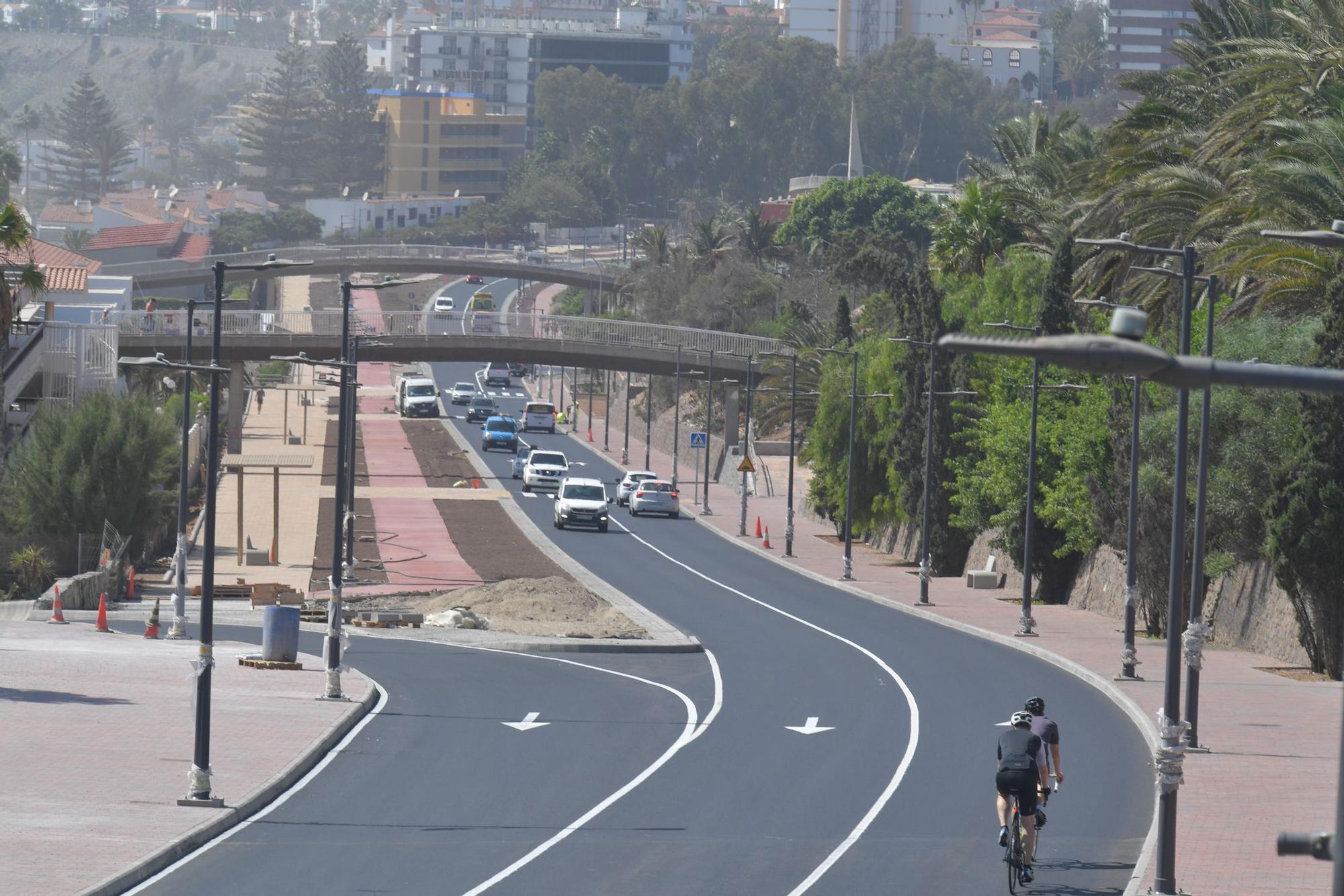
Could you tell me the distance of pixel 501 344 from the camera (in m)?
97.5

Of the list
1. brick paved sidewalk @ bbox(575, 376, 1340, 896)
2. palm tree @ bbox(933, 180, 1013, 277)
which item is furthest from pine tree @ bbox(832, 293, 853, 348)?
brick paved sidewalk @ bbox(575, 376, 1340, 896)

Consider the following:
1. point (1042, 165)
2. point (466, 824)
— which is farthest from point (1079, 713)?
point (1042, 165)

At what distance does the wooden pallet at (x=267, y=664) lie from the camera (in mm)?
36281

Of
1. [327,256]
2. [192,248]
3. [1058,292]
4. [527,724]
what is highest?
[192,248]

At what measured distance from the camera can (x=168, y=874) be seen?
2005 cm

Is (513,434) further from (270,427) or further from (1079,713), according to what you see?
(1079,713)

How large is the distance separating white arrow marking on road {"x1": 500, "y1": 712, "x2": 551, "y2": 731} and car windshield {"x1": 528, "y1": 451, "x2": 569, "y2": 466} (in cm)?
5203

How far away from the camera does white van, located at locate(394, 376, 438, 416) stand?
11744cm

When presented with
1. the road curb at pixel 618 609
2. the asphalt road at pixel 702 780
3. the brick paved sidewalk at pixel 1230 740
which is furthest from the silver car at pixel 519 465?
the asphalt road at pixel 702 780

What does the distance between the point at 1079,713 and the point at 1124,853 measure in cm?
1084

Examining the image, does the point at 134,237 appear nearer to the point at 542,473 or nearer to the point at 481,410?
the point at 481,410

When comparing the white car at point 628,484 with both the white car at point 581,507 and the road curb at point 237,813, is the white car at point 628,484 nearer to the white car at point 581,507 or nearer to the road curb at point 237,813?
the white car at point 581,507

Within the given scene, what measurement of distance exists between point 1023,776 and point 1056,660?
21.2 m

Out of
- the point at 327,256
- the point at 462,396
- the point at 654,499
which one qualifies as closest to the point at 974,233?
Answer: the point at 654,499
